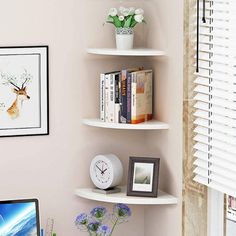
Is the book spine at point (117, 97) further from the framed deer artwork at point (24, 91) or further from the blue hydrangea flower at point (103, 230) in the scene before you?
the blue hydrangea flower at point (103, 230)

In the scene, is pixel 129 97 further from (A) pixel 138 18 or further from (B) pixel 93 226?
(B) pixel 93 226

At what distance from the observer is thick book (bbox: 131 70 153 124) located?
3.28 meters

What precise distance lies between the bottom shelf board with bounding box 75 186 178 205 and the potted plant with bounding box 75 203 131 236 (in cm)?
6

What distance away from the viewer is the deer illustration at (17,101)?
3.31m

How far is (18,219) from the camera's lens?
3.19 meters

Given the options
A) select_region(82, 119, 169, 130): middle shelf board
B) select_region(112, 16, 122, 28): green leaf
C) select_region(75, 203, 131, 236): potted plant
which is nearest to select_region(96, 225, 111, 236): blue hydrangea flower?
select_region(75, 203, 131, 236): potted plant

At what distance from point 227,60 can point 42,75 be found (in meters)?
0.91

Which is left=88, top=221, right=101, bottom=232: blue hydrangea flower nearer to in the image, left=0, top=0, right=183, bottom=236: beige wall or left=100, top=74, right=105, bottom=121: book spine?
left=0, top=0, right=183, bottom=236: beige wall

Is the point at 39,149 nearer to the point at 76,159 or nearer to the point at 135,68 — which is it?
the point at 76,159

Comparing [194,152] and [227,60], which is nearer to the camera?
[227,60]

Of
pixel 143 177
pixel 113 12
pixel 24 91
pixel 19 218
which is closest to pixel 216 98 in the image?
pixel 143 177

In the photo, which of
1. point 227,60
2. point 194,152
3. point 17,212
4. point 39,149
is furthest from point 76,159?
point 227,60

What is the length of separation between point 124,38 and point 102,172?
2.03 feet

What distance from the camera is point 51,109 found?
339 cm
